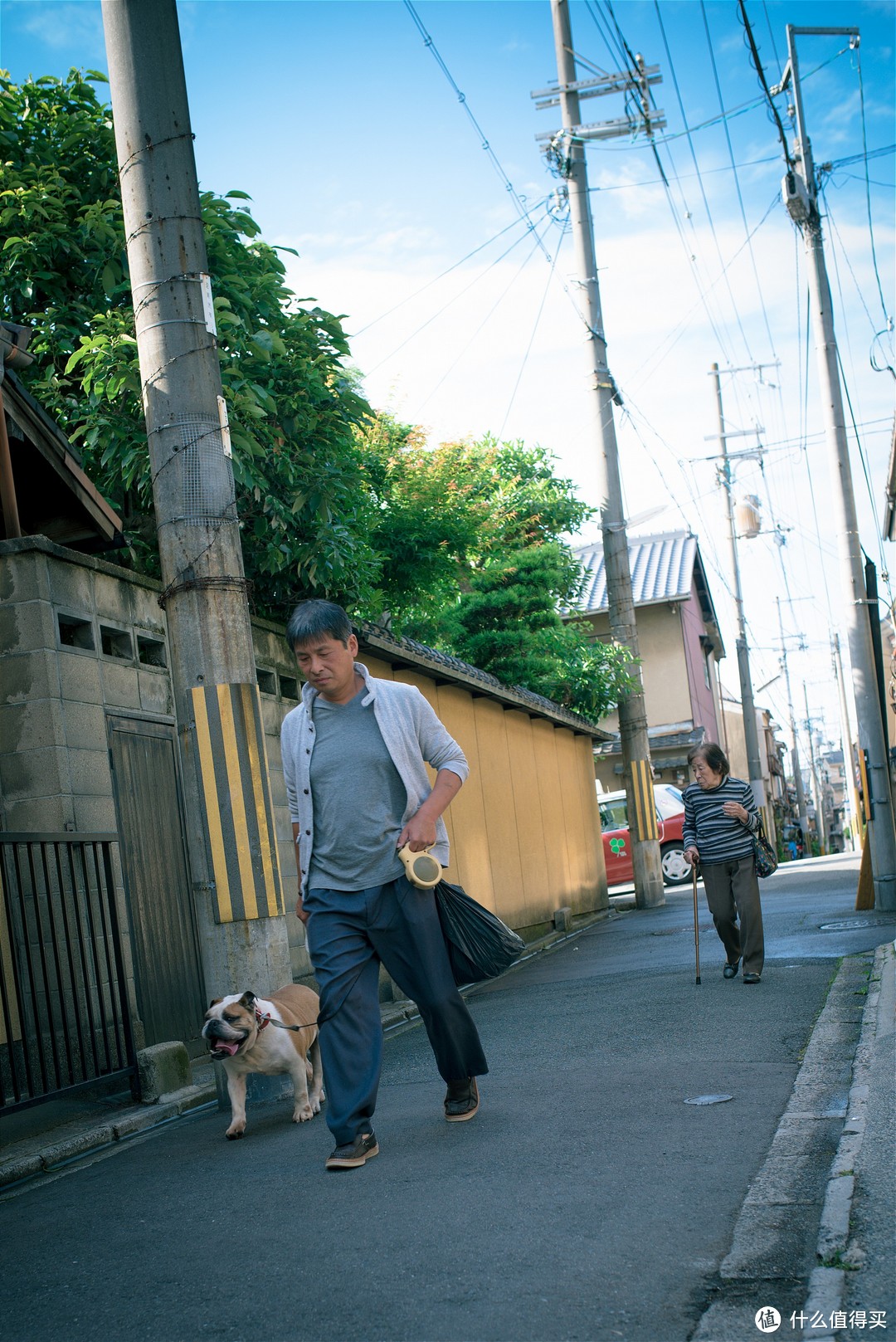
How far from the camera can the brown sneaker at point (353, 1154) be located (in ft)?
14.4

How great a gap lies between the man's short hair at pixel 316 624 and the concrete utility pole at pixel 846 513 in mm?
10635

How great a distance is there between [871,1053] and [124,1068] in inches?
148

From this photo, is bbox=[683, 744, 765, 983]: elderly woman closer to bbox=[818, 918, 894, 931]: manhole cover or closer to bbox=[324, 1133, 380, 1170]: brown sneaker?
bbox=[818, 918, 894, 931]: manhole cover

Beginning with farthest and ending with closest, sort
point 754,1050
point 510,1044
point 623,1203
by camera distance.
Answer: point 510,1044 < point 754,1050 < point 623,1203

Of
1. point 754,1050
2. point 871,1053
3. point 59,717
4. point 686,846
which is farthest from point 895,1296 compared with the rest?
point 686,846

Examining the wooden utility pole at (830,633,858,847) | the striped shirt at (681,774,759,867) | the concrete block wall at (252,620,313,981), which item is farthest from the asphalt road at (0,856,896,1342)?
the wooden utility pole at (830,633,858,847)

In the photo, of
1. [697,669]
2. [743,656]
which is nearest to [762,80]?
[743,656]

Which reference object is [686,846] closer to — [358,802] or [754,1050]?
[754,1050]

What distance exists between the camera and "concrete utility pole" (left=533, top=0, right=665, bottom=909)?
20.7 m

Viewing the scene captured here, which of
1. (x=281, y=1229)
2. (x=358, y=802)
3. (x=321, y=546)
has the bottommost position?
(x=281, y=1229)

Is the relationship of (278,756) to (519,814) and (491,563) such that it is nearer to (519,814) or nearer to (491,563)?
(519,814)

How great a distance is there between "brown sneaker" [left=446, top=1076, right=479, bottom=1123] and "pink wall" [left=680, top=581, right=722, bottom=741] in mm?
32532

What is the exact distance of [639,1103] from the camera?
4.96 meters

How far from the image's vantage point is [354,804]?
15.5ft
